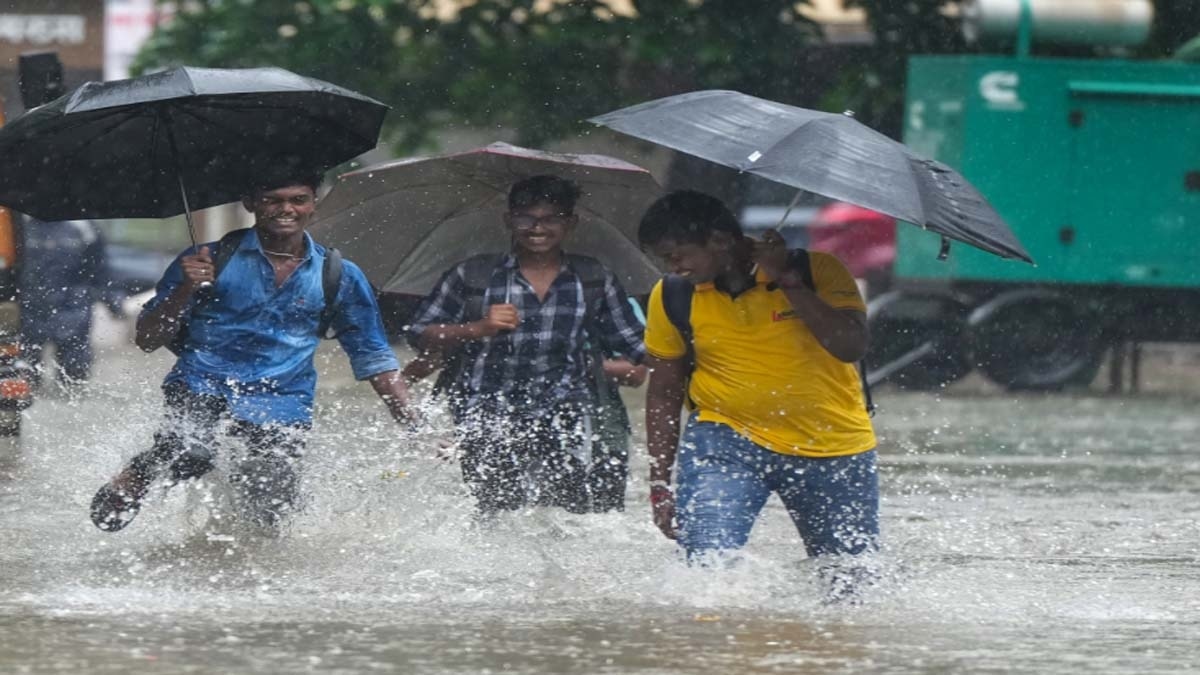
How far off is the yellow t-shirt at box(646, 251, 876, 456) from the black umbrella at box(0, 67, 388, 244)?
5.07 feet

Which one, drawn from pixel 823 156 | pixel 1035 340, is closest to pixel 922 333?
pixel 1035 340

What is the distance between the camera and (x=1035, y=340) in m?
16.4

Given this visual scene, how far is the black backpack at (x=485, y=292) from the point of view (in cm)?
739

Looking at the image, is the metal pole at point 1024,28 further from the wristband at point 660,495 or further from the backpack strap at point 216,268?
the wristband at point 660,495

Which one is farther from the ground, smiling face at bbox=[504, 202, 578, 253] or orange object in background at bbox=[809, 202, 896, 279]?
smiling face at bbox=[504, 202, 578, 253]

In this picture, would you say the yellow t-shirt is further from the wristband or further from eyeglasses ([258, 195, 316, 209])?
eyeglasses ([258, 195, 316, 209])

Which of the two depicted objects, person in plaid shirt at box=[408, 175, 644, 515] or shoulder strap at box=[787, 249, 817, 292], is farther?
person in plaid shirt at box=[408, 175, 644, 515]

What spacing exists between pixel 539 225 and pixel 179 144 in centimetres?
118

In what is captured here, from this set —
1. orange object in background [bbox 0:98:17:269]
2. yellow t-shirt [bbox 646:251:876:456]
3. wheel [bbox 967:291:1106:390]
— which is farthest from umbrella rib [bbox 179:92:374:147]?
wheel [bbox 967:291:1106:390]

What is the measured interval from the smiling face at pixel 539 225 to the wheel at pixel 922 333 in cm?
914

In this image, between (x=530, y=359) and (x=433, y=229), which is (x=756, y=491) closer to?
(x=530, y=359)

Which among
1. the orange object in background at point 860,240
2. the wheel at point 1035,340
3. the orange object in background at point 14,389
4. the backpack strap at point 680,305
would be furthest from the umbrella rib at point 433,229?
the orange object in background at point 860,240

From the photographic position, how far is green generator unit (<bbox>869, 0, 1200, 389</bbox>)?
16.1 m

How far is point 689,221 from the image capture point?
20.5 feet
